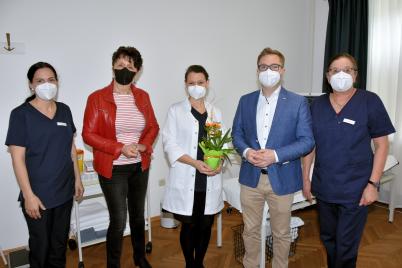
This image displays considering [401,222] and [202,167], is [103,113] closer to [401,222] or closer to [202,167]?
[202,167]

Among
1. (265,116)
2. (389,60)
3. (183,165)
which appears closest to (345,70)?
(265,116)

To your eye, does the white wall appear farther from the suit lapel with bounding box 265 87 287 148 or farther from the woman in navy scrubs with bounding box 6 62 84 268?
the suit lapel with bounding box 265 87 287 148

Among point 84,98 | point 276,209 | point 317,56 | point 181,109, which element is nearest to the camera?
point 276,209

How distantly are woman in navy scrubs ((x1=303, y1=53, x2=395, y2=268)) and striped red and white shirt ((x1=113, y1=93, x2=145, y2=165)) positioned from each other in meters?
1.16

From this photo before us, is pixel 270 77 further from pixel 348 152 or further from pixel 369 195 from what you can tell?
pixel 369 195

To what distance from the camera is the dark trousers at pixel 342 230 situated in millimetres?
1935

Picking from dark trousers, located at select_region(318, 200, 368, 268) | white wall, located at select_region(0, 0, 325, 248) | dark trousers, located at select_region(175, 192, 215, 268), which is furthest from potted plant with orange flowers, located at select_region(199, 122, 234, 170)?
white wall, located at select_region(0, 0, 325, 248)

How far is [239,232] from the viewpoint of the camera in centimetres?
287

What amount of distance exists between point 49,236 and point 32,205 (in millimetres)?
247

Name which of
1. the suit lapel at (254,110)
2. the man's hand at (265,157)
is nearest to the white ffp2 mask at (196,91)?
the suit lapel at (254,110)

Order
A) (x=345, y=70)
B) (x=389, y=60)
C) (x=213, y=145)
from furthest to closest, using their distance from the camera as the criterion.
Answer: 1. (x=389, y=60)
2. (x=213, y=145)
3. (x=345, y=70)

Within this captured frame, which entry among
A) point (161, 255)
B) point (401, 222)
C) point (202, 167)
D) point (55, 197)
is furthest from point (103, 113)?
point (401, 222)

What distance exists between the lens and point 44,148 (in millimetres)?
1854

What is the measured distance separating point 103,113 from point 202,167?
0.73 m
